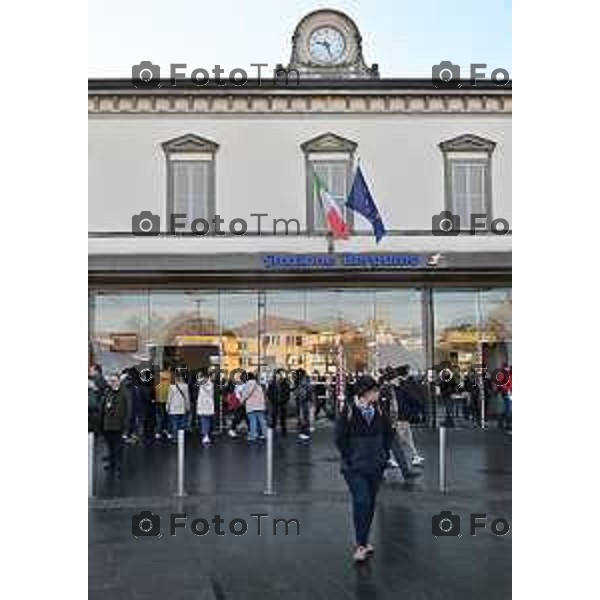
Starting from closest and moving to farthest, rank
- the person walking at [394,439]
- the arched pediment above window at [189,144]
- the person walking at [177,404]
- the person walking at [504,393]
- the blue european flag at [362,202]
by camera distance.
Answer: the person walking at [394,439] → the person walking at [177,404] → the person walking at [504,393] → the blue european flag at [362,202] → the arched pediment above window at [189,144]

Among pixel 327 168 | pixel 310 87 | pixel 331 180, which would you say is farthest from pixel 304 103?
pixel 331 180

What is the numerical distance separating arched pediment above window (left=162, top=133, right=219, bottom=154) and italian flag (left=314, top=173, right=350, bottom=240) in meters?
3.55

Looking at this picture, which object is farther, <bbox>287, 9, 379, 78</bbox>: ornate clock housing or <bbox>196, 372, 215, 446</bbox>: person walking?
<bbox>287, 9, 379, 78</bbox>: ornate clock housing

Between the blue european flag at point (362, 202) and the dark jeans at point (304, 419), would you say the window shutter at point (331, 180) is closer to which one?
the blue european flag at point (362, 202)

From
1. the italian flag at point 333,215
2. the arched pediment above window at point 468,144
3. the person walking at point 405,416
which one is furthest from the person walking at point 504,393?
the arched pediment above window at point 468,144

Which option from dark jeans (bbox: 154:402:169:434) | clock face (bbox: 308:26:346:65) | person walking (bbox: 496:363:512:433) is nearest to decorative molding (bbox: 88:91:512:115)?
clock face (bbox: 308:26:346:65)

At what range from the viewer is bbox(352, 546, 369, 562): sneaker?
7.59 m

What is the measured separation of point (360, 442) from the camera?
7699 millimetres

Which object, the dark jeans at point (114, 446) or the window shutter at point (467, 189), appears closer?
the dark jeans at point (114, 446)

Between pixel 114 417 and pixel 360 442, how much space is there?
5448mm

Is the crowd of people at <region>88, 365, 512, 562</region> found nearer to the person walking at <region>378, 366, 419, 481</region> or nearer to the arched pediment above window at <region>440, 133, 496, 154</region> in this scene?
the person walking at <region>378, 366, 419, 481</region>

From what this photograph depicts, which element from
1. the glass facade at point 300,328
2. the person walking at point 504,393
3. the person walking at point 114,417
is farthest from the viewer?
the glass facade at point 300,328

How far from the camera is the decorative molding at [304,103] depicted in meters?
24.8
